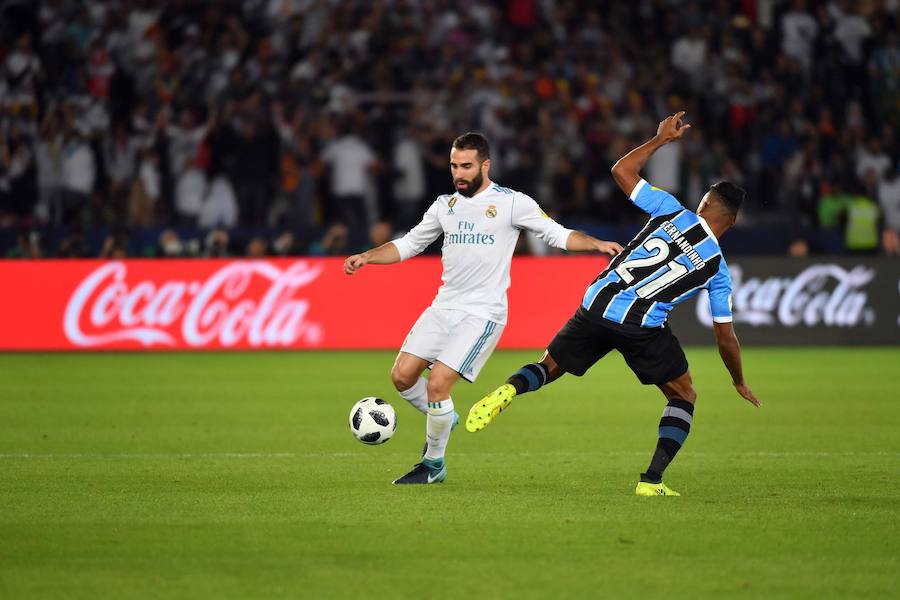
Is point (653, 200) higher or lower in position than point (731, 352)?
higher

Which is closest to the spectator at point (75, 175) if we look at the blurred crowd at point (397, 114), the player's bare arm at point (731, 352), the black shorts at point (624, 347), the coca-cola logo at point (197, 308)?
the blurred crowd at point (397, 114)

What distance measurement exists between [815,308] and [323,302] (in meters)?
6.71

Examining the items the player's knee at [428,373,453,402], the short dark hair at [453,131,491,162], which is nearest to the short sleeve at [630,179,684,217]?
the short dark hair at [453,131,491,162]

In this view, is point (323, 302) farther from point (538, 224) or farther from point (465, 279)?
point (538, 224)

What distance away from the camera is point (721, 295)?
8.50 meters

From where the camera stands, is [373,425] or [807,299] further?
[807,299]

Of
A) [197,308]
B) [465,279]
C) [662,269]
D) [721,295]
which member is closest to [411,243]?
[465,279]

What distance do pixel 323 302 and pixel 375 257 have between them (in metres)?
10.8

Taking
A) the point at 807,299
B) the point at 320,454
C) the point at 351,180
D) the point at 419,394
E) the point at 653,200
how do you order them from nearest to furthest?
the point at 653,200 < the point at 419,394 < the point at 320,454 < the point at 807,299 < the point at 351,180

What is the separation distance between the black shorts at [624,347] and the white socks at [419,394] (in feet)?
2.92

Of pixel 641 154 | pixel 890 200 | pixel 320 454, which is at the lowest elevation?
pixel 320 454

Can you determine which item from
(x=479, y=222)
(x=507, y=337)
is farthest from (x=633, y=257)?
(x=507, y=337)

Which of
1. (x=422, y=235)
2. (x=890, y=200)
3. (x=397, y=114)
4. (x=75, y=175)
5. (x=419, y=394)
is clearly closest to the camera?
(x=422, y=235)

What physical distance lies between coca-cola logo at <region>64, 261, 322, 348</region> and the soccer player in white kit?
10.6 meters
